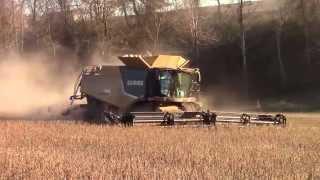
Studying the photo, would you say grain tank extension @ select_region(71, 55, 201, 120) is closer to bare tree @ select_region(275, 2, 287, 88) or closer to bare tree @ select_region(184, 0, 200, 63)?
bare tree @ select_region(275, 2, 287, 88)

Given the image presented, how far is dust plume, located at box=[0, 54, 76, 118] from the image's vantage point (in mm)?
33469

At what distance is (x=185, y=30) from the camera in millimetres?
57906

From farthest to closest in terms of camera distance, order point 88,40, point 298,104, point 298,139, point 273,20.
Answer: point 88,40
point 273,20
point 298,104
point 298,139

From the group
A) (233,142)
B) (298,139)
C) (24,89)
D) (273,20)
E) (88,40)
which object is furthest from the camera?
(88,40)

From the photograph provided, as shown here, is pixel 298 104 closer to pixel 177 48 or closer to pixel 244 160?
pixel 177 48

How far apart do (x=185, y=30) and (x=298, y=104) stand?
15326mm

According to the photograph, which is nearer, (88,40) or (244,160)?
(244,160)

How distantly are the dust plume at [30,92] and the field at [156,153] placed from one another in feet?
39.2

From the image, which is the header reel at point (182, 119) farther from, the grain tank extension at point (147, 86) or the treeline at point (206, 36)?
the treeline at point (206, 36)

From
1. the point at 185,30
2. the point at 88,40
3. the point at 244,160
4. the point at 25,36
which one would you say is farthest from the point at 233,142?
the point at 25,36

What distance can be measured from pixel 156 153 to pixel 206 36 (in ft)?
142

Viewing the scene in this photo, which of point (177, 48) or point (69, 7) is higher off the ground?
point (69, 7)

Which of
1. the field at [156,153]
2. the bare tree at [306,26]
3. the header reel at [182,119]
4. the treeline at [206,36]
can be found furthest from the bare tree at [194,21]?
the field at [156,153]

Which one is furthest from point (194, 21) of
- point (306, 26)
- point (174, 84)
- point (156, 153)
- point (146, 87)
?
point (156, 153)
